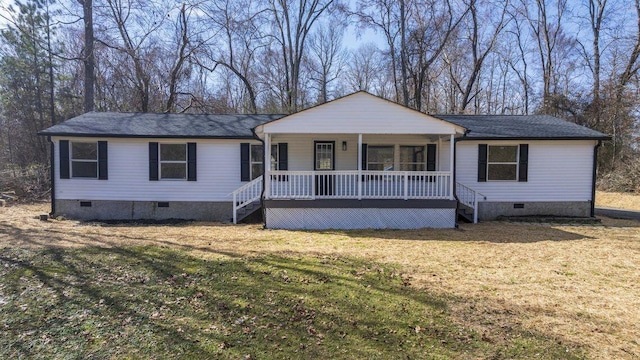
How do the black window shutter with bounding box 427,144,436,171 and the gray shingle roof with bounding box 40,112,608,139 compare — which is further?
the black window shutter with bounding box 427,144,436,171

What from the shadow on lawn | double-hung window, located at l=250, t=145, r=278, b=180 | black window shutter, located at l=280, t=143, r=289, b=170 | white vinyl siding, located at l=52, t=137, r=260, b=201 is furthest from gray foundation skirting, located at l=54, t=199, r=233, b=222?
the shadow on lawn

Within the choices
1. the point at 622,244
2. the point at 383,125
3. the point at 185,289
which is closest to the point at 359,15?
the point at 383,125

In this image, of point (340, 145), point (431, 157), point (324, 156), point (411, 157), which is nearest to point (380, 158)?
point (411, 157)

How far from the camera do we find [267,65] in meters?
29.2

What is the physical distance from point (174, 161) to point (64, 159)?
144 inches

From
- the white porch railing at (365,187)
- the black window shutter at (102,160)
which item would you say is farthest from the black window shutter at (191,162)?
the white porch railing at (365,187)

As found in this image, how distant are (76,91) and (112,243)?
21801 mm

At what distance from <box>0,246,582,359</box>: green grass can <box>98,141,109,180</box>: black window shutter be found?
6.03 metres

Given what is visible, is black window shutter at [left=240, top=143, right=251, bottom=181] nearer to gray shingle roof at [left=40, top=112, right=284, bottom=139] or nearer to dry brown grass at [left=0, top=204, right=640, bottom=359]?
gray shingle roof at [left=40, top=112, right=284, bottom=139]

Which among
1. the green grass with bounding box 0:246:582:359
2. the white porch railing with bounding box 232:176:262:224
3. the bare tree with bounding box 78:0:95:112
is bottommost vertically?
the green grass with bounding box 0:246:582:359

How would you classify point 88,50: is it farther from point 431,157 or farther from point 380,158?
point 431,157

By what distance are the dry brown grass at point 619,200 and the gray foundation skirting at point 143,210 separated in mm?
17677

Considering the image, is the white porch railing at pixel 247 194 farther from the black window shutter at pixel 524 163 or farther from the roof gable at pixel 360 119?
the black window shutter at pixel 524 163

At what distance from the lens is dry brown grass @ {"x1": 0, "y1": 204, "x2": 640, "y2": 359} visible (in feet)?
13.3
